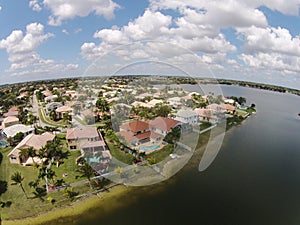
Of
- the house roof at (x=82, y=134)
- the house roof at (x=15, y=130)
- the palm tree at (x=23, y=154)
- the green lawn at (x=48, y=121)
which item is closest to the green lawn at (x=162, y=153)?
the house roof at (x=82, y=134)

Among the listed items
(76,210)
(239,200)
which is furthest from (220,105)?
(76,210)

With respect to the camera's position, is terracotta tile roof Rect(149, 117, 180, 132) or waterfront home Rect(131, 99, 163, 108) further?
waterfront home Rect(131, 99, 163, 108)

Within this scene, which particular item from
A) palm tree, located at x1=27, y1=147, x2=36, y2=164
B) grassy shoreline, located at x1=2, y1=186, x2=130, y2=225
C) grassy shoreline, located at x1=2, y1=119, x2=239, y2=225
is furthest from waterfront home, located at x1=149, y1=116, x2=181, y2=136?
palm tree, located at x1=27, y1=147, x2=36, y2=164

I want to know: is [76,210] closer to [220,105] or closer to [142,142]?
[142,142]

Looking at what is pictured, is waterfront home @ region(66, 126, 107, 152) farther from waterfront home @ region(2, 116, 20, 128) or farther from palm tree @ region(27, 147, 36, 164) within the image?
waterfront home @ region(2, 116, 20, 128)

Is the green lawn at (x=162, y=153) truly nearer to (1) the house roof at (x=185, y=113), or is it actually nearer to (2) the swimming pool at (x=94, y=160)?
(1) the house roof at (x=185, y=113)

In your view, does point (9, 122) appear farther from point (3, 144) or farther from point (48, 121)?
point (3, 144)

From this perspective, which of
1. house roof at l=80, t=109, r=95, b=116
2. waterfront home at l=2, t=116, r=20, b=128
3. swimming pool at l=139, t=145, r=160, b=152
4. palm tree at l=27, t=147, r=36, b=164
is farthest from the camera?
waterfront home at l=2, t=116, r=20, b=128
